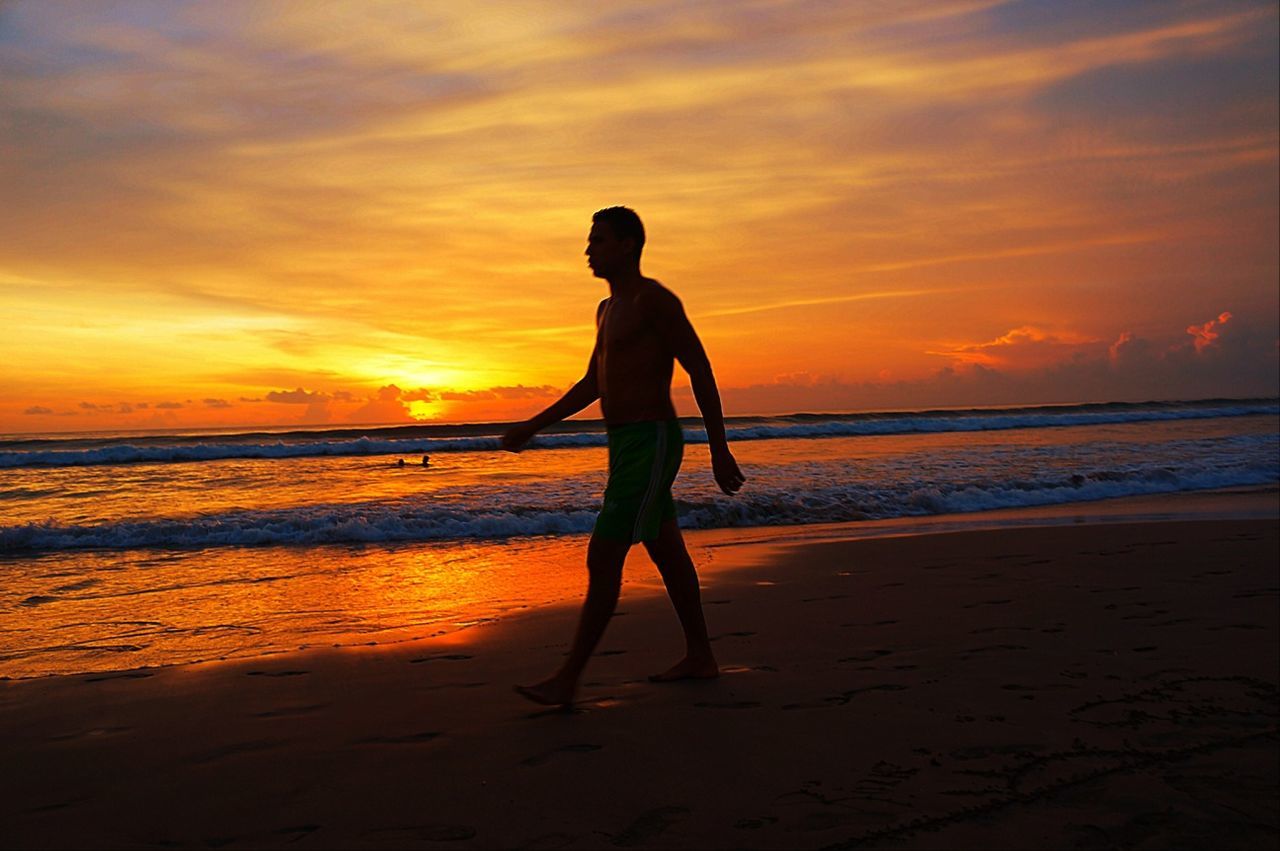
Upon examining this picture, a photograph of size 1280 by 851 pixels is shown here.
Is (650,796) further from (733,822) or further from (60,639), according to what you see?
(60,639)

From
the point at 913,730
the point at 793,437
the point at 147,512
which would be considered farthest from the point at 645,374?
the point at 793,437

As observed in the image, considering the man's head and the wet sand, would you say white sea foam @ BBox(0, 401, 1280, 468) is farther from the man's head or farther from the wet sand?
the man's head

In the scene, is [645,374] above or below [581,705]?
above

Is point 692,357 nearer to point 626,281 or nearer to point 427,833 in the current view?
point 626,281

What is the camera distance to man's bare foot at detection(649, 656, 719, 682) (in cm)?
397

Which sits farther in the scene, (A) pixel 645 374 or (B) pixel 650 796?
(A) pixel 645 374

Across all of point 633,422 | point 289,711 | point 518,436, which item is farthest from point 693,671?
point 289,711

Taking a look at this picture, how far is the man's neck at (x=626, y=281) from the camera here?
3852 millimetres

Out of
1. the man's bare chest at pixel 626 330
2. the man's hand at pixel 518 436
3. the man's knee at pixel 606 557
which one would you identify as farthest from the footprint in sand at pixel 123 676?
the man's bare chest at pixel 626 330

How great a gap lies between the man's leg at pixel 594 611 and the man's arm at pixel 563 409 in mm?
597

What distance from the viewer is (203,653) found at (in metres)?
4.83

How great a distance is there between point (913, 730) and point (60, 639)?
4.61m

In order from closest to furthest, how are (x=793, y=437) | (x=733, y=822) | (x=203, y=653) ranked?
1. (x=733, y=822)
2. (x=203, y=653)
3. (x=793, y=437)

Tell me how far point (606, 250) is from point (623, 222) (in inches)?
5.2
